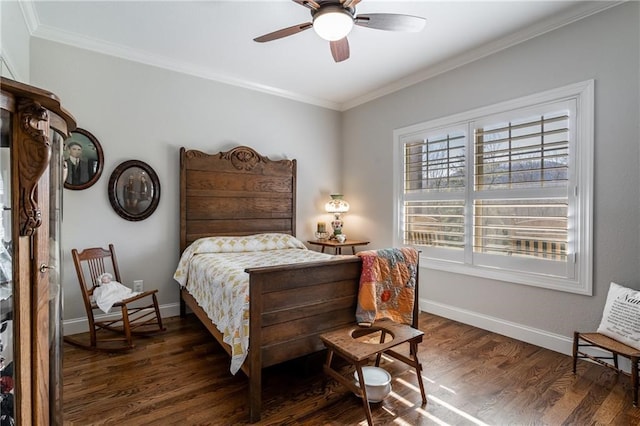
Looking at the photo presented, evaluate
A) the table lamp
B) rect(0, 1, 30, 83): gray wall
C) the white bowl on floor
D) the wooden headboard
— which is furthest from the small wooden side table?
rect(0, 1, 30, 83): gray wall

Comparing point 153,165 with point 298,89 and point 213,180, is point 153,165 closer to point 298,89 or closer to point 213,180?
point 213,180

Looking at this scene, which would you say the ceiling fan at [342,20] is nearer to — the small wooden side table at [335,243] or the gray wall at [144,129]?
the gray wall at [144,129]

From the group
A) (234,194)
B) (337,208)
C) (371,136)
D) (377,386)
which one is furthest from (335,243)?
(377,386)

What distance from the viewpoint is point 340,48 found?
2.40 metres

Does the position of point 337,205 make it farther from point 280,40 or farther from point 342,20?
point 342,20

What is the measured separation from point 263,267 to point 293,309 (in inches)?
14.1

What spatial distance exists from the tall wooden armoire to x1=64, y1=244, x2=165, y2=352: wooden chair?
6.43ft

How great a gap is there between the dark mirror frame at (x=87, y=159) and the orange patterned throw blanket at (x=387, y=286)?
261 centimetres

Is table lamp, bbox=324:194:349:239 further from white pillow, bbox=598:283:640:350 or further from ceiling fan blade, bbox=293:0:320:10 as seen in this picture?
white pillow, bbox=598:283:640:350

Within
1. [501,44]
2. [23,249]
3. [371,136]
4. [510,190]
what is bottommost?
[23,249]

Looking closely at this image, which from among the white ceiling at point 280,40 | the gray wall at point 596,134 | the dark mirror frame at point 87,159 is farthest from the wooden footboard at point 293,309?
the white ceiling at point 280,40

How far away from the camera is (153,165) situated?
3291 mm

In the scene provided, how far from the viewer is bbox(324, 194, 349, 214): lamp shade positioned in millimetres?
4375

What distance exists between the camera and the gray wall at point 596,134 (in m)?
2.26
